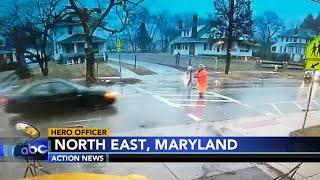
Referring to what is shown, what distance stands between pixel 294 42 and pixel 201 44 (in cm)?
55

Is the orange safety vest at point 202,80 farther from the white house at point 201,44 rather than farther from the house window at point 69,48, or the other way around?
the house window at point 69,48

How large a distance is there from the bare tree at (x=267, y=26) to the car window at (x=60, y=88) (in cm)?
118

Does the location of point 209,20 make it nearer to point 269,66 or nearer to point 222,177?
point 269,66

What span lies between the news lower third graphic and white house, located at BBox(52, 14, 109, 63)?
0.44 m

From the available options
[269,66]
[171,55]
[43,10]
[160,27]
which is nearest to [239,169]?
[269,66]

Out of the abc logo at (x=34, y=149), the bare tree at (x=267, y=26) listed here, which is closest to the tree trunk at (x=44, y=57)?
the abc logo at (x=34, y=149)

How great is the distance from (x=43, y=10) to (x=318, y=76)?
1.68 meters

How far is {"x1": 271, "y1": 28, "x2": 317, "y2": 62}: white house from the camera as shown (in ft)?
6.15

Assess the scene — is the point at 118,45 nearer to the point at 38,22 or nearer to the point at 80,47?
the point at 80,47

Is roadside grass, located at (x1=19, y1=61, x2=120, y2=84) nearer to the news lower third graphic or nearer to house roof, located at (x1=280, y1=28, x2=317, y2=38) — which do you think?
the news lower third graphic

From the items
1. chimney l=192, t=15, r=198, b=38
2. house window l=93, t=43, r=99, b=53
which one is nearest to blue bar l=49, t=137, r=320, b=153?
house window l=93, t=43, r=99, b=53

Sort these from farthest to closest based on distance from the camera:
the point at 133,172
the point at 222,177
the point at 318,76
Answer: the point at 222,177
the point at 133,172
the point at 318,76

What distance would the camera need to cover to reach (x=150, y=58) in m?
2.00

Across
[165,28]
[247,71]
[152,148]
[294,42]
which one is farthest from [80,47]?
[294,42]
